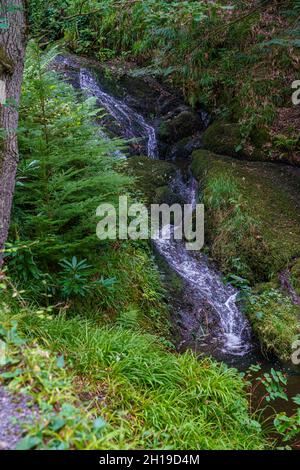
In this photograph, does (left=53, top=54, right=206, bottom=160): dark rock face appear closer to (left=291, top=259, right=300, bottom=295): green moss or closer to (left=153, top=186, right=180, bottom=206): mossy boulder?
(left=153, top=186, right=180, bottom=206): mossy boulder

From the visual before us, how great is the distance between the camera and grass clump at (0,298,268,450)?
291cm

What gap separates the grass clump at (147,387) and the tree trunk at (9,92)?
1.00 m

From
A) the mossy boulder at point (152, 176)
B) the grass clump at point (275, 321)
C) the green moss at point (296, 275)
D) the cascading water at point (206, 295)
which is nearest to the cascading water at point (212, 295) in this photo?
the cascading water at point (206, 295)

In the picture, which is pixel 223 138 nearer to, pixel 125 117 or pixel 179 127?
pixel 179 127

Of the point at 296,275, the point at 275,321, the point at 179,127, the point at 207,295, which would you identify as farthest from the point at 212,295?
the point at 179,127

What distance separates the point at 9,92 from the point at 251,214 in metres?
4.52

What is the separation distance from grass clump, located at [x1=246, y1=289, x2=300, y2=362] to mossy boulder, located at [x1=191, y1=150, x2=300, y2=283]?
52 cm

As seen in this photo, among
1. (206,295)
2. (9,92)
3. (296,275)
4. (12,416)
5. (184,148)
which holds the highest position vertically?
(184,148)

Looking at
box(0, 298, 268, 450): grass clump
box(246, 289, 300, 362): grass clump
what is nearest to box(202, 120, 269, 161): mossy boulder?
box(246, 289, 300, 362): grass clump

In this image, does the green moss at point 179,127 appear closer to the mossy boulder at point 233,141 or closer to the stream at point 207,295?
the mossy boulder at point 233,141

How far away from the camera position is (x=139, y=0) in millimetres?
3861

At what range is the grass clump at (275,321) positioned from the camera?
5119mm

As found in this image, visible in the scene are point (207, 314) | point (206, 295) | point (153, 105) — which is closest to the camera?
point (207, 314)

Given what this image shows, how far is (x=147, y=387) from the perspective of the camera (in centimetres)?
344
